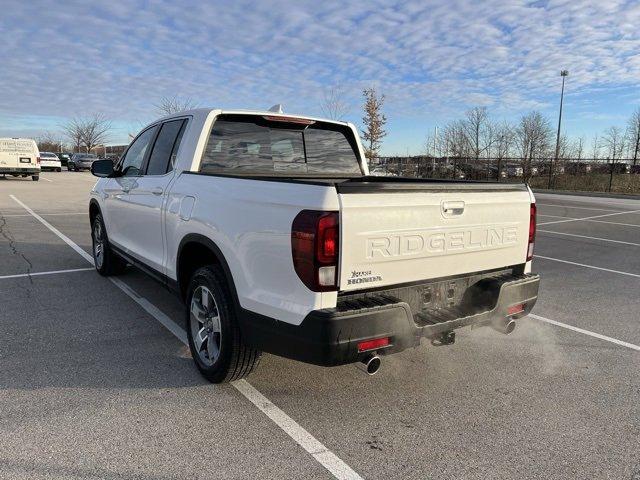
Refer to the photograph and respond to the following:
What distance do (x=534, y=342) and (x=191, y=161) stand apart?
3388mm

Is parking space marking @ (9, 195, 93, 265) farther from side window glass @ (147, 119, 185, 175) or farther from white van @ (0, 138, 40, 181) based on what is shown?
white van @ (0, 138, 40, 181)

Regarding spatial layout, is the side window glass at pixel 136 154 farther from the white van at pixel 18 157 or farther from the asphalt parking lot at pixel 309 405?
the white van at pixel 18 157

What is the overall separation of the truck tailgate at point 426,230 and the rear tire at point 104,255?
13.9 feet

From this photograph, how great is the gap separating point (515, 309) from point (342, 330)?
1545 mm

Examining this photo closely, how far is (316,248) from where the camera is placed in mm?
2629

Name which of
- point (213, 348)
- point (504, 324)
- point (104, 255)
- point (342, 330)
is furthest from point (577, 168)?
point (342, 330)

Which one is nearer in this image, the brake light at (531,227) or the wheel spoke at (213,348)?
the wheel spoke at (213,348)

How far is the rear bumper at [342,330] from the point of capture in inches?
106

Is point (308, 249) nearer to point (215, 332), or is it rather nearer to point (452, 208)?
point (452, 208)

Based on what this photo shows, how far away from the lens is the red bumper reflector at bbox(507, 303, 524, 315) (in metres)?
3.52

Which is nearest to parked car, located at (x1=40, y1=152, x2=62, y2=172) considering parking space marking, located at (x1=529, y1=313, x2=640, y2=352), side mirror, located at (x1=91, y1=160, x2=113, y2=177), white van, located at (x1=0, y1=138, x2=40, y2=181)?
white van, located at (x1=0, y1=138, x2=40, y2=181)

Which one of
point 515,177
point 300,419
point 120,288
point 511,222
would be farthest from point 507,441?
point 515,177

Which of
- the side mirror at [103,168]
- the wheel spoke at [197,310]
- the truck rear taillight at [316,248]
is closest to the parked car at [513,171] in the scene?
the side mirror at [103,168]

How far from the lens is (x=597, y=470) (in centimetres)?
264
